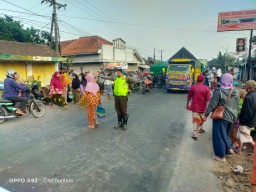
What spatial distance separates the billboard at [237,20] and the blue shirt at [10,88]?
24319 mm

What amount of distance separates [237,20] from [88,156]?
2574cm

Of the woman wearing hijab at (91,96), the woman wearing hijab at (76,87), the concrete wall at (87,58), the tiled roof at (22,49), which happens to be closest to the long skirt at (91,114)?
the woman wearing hijab at (91,96)

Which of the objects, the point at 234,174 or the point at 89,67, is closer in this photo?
the point at 234,174

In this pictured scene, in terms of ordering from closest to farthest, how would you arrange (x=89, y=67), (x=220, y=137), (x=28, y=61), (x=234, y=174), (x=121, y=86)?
(x=234, y=174)
(x=220, y=137)
(x=121, y=86)
(x=28, y=61)
(x=89, y=67)

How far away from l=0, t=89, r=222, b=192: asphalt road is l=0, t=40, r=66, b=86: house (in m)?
8.45

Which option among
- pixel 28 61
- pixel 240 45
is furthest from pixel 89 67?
pixel 240 45

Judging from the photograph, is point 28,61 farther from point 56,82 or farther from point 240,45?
point 240,45

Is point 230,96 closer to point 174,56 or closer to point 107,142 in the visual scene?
point 107,142

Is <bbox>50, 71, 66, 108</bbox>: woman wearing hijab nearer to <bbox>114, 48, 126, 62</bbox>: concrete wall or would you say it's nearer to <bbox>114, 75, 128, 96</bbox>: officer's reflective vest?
<bbox>114, 75, 128, 96</bbox>: officer's reflective vest

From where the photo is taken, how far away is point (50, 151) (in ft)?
14.9

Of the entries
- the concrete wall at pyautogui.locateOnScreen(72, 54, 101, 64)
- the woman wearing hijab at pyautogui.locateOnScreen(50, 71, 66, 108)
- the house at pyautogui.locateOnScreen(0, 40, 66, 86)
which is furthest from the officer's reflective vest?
the concrete wall at pyautogui.locateOnScreen(72, 54, 101, 64)

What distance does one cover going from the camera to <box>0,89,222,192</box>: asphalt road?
10.7 ft

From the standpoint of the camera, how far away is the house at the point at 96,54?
945 inches

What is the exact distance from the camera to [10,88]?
6.89 m
